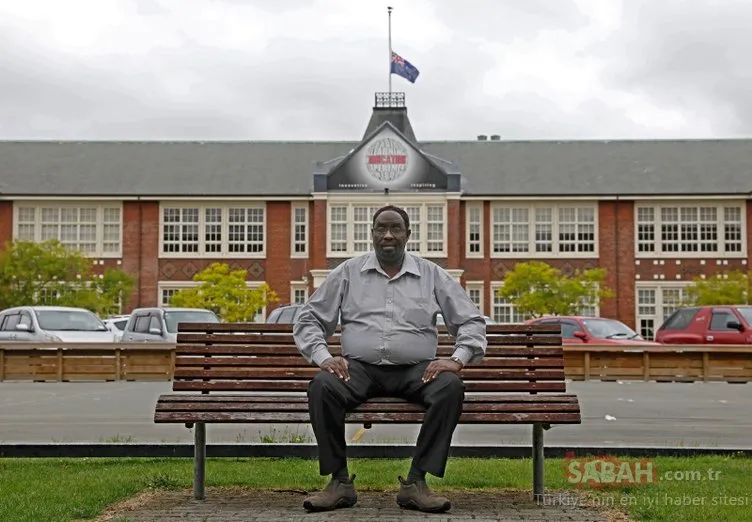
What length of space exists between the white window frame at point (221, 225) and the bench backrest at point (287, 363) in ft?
153

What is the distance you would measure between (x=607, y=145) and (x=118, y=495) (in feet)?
173

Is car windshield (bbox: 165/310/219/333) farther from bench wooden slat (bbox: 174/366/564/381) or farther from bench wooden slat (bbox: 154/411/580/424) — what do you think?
bench wooden slat (bbox: 154/411/580/424)

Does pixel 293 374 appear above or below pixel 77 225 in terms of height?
below

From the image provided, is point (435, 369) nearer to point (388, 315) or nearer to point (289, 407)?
point (388, 315)

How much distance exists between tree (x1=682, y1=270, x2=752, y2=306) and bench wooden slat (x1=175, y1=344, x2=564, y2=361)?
41548 mm

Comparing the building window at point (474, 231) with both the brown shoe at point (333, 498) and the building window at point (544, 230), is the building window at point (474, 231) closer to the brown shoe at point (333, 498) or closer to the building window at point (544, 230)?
the building window at point (544, 230)

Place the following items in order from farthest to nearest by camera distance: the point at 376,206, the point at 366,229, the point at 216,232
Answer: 1. the point at 216,232
2. the point at 366,229
3. the point at 376,206

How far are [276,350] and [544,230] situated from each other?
47.3m

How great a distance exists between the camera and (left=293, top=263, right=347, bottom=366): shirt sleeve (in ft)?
21.0

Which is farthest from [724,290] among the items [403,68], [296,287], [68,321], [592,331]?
[68,321]

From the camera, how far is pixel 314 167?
55.3 metres

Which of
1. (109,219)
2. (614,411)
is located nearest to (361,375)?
(614,411)

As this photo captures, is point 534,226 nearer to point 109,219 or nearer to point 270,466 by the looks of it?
point 109,219

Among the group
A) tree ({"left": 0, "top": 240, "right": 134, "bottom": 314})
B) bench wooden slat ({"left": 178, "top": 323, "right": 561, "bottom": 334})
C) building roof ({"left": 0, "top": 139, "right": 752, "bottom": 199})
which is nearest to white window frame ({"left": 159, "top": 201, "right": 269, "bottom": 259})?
building roof ({"left": 0, "top": 139, "right": 752, "bottom": 199})
